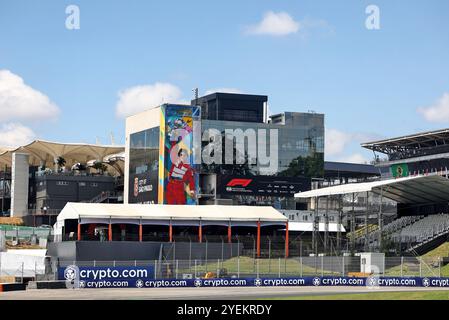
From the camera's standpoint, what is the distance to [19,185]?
152m

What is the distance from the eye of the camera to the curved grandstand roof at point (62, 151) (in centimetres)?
15725

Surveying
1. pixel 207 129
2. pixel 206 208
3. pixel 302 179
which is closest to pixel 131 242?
pixel 206 208

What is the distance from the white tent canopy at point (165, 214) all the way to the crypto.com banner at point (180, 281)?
2419 centimetres

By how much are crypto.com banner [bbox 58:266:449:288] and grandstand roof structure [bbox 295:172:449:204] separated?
1728 centimetres

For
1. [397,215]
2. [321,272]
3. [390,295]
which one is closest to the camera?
[390,295]

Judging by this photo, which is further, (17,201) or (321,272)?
(17,201)

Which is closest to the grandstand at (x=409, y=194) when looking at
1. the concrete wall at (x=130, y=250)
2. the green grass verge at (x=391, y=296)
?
the concrete wall at (x=130, y=250)

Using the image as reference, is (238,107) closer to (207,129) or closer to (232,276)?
(207,129)

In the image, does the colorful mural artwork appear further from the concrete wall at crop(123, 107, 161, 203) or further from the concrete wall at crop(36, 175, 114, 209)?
the concrete wall at crop(36, 175, 114, 209)

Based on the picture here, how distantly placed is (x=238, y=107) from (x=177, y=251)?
171ft

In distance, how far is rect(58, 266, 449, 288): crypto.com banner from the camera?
6906cm

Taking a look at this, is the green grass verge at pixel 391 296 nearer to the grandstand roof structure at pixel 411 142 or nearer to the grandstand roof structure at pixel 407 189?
the grandstand roof structure at pixel 407 189

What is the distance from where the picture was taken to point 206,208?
10494 centimetres

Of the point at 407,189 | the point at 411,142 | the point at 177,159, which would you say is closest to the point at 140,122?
the point at 177,159
